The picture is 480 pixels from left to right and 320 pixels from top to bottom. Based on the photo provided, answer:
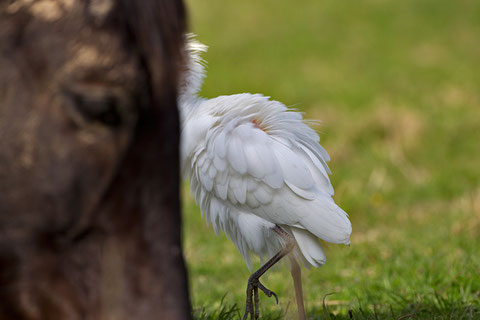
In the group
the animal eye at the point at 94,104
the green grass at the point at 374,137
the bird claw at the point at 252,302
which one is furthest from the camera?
the green grass at the point at 374,137

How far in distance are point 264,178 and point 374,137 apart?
5.14 meters

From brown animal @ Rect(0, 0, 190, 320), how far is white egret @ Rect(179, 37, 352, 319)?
6.14 ft

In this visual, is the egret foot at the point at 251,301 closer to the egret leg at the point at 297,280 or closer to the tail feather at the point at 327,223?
the egret leg at the point at 297,280

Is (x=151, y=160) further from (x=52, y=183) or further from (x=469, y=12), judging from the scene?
(x=469, y=12)

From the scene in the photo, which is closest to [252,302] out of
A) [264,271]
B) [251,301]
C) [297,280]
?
[251,301]

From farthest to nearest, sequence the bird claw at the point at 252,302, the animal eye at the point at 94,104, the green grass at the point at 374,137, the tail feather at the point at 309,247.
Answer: the green grass at the point at 374,137, the tail feather at the point at 309,247, the bird claw at the point at 252,302, the animal eye at the point at 94,104

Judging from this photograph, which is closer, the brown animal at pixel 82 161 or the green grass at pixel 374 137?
the brown animal at pixel 82 161

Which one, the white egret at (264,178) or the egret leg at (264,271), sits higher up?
the white egret at (264,178)

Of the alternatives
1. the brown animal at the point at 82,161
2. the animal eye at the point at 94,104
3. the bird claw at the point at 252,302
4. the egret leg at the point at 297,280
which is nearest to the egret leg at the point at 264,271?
the bird claw at the point at 252,302

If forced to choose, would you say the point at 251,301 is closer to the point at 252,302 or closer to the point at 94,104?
the point at 252,302

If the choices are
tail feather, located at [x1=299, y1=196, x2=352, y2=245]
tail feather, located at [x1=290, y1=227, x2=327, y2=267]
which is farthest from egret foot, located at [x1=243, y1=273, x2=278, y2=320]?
tail feather, located at [x1=299, y1=196, x2=352, y2=245]

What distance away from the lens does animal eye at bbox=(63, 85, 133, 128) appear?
1347 millimetres

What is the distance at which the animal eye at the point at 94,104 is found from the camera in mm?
1347

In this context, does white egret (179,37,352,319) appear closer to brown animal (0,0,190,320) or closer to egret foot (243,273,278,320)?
egret foot (243,273,278,320)
